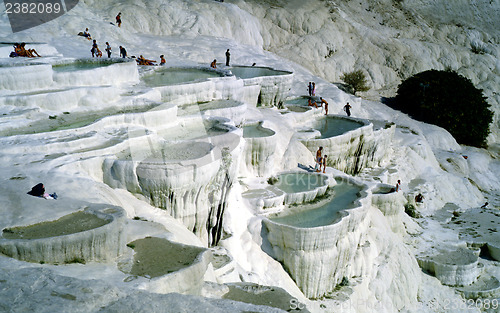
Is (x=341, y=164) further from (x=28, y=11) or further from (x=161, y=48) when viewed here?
(x=28, y=11)

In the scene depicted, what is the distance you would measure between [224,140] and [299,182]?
13.7 feet

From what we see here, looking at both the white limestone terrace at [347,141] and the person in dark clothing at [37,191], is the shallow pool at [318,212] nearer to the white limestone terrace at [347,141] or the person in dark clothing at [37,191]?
the white limestone terrace at [347,141]

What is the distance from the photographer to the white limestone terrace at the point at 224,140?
564cm

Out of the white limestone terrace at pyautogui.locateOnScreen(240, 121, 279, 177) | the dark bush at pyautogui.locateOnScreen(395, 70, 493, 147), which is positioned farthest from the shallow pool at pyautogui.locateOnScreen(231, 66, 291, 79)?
the dark bush at pyautogui.locateOnScreen(395, 70, 493, 147)

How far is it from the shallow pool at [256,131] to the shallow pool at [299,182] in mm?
1380

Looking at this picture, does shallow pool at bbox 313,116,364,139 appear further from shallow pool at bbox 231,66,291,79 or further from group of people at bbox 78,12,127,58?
group of people at bbox 78,12,127,58

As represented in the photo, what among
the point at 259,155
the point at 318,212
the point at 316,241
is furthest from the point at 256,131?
the point at 316,241

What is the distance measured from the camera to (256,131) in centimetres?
1435

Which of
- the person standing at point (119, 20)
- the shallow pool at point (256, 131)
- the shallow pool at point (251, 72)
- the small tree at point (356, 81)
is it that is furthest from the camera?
the small tree at point (356, 81)

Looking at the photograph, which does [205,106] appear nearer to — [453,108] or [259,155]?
[259,155]

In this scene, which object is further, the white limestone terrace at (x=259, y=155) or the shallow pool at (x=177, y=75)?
the shallow pool at (x=177, y=75)

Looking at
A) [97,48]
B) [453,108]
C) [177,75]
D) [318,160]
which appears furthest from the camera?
[453,108]

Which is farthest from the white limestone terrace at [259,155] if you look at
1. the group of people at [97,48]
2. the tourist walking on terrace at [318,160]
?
the group of people at [97,48]

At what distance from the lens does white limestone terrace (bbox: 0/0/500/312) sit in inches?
222
